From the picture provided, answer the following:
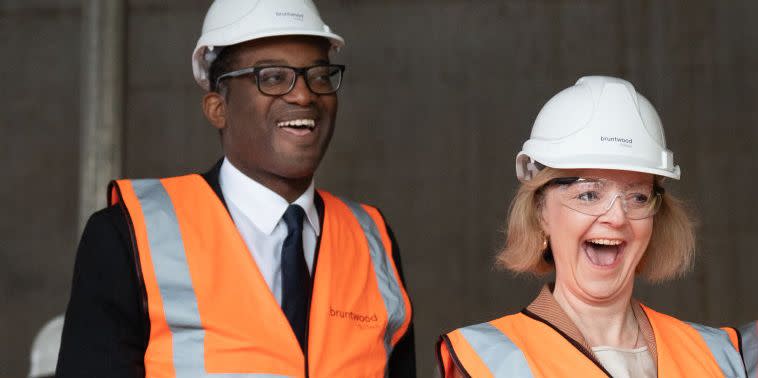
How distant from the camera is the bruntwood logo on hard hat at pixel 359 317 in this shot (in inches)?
107

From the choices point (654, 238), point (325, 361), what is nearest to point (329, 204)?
point (325, 361)

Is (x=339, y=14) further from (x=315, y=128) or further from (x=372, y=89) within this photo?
(x=315, y=128)

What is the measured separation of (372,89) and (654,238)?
12.6 feet

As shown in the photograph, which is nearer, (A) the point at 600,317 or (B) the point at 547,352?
(B) the point at 547,352

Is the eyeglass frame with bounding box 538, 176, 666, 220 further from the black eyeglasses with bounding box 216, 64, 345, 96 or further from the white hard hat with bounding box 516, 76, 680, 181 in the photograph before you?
the black eyeglasses with bounding box 216, 64, 345, 96

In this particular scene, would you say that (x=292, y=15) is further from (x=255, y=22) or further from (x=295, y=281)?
(x=295, y=281)

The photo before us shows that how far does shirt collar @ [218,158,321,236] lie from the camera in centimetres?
278

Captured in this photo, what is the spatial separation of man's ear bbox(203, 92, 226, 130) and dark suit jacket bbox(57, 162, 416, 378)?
1.59 ft

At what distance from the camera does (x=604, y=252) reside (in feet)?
7.72

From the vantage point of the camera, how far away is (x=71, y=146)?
6.48m

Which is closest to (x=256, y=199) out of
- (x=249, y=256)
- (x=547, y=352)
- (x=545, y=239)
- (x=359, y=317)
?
(x=249, y=256)

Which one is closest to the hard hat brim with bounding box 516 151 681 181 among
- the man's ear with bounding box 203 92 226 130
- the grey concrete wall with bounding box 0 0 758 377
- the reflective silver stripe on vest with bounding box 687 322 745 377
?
the reflective silver stripe on vest with bounding box 687 322 745 377

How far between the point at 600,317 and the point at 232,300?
92cm

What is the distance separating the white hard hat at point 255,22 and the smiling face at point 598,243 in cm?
87
